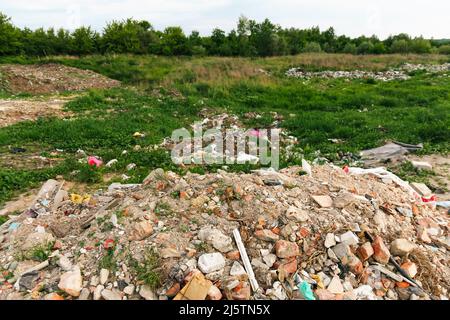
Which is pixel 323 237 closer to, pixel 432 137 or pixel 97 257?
pixel 97 257

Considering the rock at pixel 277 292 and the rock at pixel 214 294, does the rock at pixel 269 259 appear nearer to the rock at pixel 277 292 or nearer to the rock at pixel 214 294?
the rock at pixel 277 292

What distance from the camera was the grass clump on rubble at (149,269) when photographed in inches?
99.2

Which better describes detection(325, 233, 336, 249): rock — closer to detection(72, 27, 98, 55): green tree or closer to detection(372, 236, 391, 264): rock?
detection(372, 236, 391, 264): rock

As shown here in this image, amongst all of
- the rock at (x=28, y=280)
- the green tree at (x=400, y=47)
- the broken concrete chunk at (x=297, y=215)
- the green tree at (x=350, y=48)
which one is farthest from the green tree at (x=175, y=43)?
the rock at (x=28, y=280)

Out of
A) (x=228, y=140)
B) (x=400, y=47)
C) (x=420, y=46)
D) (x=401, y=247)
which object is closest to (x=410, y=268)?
(x=401, y=247)

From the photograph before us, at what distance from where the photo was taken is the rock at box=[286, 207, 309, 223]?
2.97 m

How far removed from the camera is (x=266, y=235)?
9.37ft

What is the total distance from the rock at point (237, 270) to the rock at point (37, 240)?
1.72m

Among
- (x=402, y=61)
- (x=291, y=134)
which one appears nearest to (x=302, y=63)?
(x=402, y=61)

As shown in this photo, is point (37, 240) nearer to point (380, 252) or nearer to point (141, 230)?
point (141, 230)

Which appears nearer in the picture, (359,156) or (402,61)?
(359,156)

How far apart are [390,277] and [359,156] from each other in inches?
153

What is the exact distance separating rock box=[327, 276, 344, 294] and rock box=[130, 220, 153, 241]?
155 cm

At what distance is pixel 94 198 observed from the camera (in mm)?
4059
